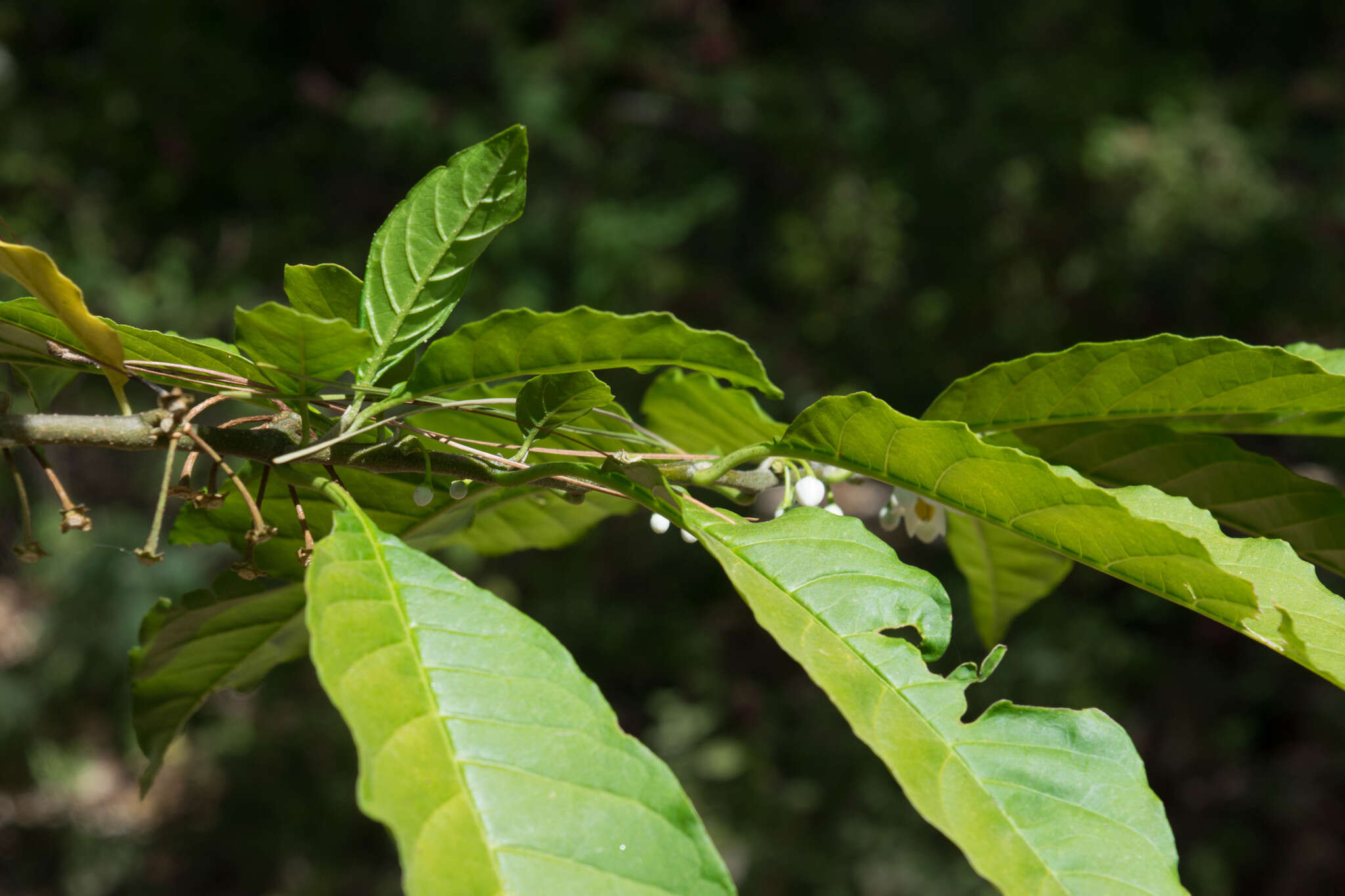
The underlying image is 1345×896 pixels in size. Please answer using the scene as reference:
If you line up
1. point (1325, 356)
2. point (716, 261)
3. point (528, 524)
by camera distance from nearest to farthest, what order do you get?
point (1325, 356) → point (528, 524) → point (716, 261)

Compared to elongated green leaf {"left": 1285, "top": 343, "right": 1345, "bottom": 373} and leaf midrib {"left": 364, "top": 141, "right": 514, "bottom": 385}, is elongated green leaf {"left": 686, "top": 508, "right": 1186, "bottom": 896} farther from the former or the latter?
elongated green leaf {"left": 1285, "top": 343, "right": 1345, "bottom": 373}

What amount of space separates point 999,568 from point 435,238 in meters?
0.51

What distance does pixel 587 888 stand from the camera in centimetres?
26

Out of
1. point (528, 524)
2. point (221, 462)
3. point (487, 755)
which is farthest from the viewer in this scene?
point (528, 524)

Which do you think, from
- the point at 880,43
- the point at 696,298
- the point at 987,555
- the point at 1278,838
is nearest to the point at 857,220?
the point at 696,298

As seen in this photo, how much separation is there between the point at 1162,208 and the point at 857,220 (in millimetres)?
994

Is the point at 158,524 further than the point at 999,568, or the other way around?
the point at 999,568

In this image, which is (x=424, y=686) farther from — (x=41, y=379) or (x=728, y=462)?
(x=41, y=379)

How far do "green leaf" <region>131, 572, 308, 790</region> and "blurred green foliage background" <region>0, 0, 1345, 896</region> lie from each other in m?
2.13

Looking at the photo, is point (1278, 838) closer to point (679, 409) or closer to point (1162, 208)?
point (1162, 208)

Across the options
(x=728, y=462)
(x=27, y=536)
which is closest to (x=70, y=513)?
(x=27, y=536)

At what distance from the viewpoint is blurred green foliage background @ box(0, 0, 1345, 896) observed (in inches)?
104

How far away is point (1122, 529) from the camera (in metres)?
0.37

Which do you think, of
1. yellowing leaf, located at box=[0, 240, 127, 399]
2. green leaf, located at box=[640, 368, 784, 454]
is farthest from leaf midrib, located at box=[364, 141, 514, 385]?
green leaf, located at box=[640, 368, 784, 454]
